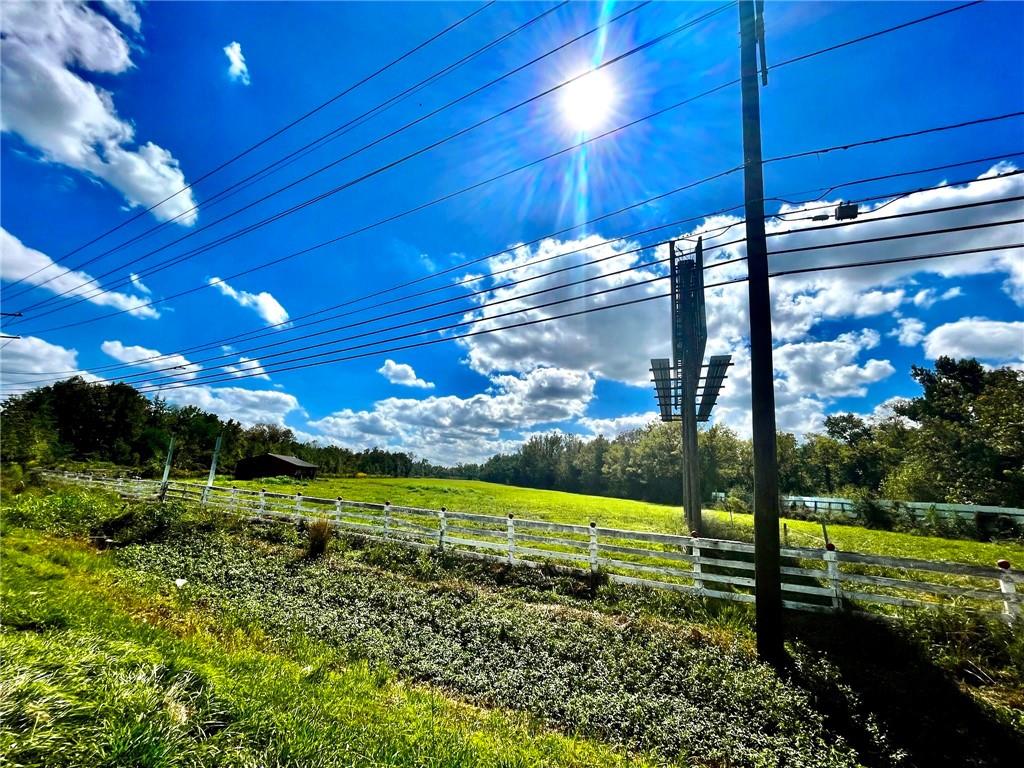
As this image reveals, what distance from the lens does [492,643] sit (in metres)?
6.71

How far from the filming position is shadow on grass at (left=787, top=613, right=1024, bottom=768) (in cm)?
428

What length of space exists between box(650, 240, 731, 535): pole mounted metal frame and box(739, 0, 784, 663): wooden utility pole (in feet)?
17.5

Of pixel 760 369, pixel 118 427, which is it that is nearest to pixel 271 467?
pixel 118 427

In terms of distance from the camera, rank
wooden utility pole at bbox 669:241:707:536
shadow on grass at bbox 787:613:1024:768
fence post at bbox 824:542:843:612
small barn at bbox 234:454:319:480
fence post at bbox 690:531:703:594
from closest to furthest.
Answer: shadow on grass at bbox 787:613:1024:768 < fence post at bbox 824:542:843:612 < fence post at bbox 690:531:703:594 < wooden utility pole at bbox 669:241:707:536 < small barn at bbox 234:454:319:480

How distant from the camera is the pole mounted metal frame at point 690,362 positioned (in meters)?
13.0

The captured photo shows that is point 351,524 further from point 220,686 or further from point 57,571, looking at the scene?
point 220,686

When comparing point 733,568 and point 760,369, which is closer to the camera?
point 760,369

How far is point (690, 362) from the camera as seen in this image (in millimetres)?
13500

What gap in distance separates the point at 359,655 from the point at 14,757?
448 centimetres

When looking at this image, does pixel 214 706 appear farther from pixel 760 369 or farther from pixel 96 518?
pixel 96 518

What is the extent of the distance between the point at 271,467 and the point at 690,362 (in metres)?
60.9

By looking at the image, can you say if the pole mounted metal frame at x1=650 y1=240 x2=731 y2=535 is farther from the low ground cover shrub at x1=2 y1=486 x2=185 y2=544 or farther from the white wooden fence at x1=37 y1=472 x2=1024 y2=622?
the low ground cover shrub at x1=2 y1=486 x2=185 y2=544

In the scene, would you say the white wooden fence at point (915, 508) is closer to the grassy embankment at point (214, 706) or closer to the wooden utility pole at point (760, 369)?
the wooden utility pole at point (760, 369)

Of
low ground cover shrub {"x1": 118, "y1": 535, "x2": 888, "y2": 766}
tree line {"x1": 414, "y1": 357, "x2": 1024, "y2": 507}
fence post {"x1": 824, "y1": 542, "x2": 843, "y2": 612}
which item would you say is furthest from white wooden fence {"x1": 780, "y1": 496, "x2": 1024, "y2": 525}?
low ground cover shrub {"x1": 118, "y1": 535, "x2": 888, "y2": 766}
